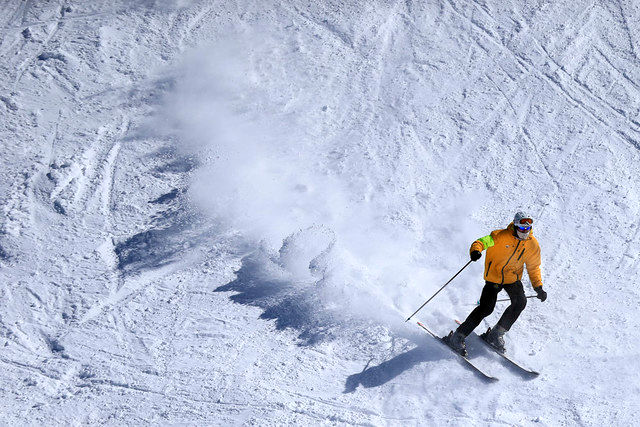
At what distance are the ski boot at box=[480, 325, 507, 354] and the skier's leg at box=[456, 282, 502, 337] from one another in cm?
27

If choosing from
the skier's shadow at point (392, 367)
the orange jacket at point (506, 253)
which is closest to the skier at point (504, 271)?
the orange jacket at point (506, 253)

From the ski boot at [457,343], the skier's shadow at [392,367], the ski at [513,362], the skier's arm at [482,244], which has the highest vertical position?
the skier's arm at [482,244]

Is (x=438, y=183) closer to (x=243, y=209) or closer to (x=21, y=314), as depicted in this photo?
(x=243, y=209)

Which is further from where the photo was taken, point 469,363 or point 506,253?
point 469,363

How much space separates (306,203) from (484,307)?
338 cm

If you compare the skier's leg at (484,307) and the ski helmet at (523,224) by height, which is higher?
the ski helmet at (523,224)

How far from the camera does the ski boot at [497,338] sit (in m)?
7.46

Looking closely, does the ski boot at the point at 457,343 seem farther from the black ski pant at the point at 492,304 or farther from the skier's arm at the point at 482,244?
the skier's arm at the point at 482,244

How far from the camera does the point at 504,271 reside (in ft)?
23.2

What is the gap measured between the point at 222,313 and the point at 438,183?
161 inches

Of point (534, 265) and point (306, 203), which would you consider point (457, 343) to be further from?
point (306, 203)

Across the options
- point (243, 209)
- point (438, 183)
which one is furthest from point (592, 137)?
point (243, 209)

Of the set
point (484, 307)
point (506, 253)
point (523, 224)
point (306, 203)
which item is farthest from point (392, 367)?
point (306, 203)

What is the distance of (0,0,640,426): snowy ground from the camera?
718 cm
